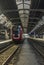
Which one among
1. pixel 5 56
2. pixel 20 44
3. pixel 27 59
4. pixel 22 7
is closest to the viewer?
pixel 27 59

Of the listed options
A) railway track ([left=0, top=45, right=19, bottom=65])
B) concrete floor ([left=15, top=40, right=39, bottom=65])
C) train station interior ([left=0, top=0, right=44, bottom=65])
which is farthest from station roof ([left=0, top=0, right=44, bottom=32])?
concrete floor ([left=15, top=40, right=39, bottom=65])

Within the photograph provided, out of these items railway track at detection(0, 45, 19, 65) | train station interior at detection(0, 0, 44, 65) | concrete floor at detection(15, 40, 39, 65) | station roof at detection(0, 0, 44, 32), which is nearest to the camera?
railway track at detection(0, 45, 19, 65)

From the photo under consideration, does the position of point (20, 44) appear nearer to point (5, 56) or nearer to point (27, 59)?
point (5, 56)

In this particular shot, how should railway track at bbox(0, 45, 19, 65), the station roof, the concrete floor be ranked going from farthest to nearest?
the station roof < the concrete floor < railway track at bbox(0, 45, 19, 65)

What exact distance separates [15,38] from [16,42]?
7.69 ft

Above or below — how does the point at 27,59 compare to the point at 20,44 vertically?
below

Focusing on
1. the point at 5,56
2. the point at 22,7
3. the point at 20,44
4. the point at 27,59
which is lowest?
the point at 27,59

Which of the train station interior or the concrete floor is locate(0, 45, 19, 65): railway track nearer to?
the train station interior

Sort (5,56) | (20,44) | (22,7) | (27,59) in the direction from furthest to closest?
1. (20,44)
2. (22,7)
3. (5,56)
4. (27,59)

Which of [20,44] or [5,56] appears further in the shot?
[20,44]

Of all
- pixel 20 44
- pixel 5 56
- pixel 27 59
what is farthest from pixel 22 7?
pixel 27 59

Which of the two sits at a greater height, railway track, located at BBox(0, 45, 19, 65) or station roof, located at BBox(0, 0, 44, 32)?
station roof, located at BBox(0, 0, 44, 32)

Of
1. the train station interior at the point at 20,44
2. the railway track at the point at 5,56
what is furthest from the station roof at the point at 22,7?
the railway track at the point at 5,56

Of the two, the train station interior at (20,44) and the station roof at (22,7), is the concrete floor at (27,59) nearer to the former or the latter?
the train station interior at (20,44)
